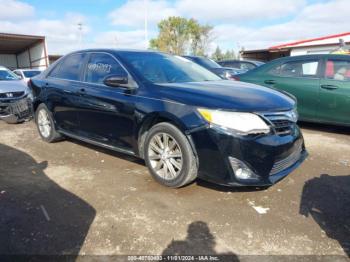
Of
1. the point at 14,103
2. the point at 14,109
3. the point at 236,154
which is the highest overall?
the point at 236,154

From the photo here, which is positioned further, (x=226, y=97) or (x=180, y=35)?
(x=180, y=35)

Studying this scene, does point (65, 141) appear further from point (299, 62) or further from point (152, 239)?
point (299, 62)

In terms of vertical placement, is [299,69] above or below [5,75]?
above

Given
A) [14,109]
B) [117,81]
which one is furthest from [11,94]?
[117,81]

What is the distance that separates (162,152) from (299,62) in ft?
13.8

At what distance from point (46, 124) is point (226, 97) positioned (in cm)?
366

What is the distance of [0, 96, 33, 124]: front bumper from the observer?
7766 millimetres

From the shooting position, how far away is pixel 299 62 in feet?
22.5

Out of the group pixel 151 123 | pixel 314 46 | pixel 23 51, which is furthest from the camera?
pixel 23 51

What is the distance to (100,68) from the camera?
15.6 ft

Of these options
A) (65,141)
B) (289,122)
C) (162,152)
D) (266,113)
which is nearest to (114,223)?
(162,152)

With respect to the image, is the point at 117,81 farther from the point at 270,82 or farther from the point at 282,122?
the point at 270,82

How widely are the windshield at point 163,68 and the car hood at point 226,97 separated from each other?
0.28 metres

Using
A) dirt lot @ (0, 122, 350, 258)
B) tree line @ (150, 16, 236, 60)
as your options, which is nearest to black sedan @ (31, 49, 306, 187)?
dirt lot @ (0, 122, 350, 258)
